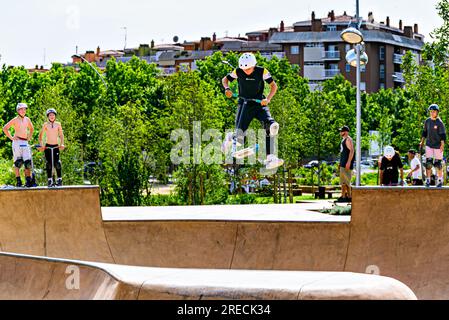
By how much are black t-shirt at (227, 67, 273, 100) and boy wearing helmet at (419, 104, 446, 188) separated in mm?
3580

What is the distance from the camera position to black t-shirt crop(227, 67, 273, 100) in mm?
18359

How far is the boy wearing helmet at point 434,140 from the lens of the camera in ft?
53.2

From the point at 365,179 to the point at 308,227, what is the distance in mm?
39211

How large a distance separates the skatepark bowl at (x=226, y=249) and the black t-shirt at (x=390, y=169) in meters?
1.60

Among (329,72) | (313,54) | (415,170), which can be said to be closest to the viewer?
(415,170)

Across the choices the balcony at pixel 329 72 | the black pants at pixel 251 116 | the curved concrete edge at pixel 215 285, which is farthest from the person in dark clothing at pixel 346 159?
the balcony at pixel 329 72

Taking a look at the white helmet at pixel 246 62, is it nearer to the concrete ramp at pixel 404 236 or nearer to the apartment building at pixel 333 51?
the concrete ramp at pixel 404 236

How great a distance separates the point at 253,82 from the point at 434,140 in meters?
4.01

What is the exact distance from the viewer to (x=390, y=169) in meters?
17.9

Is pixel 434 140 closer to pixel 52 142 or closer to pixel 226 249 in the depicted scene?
pixel 226 249

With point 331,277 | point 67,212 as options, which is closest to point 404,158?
point 67,212

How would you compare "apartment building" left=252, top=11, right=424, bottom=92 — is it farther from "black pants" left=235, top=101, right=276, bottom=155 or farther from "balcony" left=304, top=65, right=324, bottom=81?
"black pants" left=235, top=101, right=276, bottom=155

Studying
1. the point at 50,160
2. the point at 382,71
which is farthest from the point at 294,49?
the point at 50,160

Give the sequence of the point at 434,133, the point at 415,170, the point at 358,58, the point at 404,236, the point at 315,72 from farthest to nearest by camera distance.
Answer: the point at 315,72
the point at 415,170
the point at 358,58
the point at 434,133
the point at 404,236
